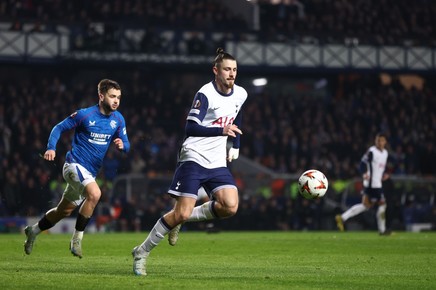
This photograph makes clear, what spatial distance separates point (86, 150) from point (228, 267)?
2552 mm

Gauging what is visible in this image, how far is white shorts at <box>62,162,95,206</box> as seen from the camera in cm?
1254

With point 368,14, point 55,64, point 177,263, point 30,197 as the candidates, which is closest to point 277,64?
point 368,14

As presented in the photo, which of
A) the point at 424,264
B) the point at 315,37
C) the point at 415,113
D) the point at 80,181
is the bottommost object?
the point at 424,264

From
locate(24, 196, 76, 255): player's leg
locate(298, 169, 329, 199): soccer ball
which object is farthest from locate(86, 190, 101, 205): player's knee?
locate(298, 169, 329, 199): soccer ball

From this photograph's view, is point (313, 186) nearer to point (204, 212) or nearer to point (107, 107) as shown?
point (204, 212)

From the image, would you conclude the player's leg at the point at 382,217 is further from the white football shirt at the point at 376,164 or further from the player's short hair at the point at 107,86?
the player's short hair at the point at 107,86

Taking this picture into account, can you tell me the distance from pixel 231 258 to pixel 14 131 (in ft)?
59.2

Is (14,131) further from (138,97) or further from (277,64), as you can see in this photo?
(277,64)

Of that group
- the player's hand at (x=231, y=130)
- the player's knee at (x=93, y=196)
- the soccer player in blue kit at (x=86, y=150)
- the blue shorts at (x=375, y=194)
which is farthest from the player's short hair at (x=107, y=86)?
the blue shorts at (x=375, y=194)

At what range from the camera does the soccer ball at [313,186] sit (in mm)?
14047

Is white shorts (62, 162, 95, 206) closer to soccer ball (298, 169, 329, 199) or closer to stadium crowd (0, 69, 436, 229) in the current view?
soccer ball (298, 169, 329, 199)

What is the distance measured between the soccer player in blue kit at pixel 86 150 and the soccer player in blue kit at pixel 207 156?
2100 millimetres

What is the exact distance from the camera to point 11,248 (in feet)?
50.9

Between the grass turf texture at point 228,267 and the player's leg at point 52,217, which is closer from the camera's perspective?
the grass turf texture at point 228,267
